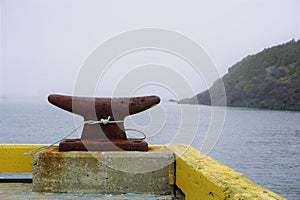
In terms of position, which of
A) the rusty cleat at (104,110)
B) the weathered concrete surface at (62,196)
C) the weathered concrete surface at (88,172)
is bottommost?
the weathered concrete surface at (62,196)

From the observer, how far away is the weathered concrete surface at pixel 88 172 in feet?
10.7

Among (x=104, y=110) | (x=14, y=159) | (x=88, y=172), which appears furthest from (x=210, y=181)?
(x=14, y=159)

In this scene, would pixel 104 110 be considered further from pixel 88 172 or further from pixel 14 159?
pixel 14 159

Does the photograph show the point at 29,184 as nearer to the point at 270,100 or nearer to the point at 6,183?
the point at 6,183

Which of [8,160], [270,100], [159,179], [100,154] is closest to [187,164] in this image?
[159,179]

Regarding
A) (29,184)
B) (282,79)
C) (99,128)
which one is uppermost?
(282,79)

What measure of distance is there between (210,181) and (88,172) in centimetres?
131

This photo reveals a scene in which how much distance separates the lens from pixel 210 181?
2.32 metres

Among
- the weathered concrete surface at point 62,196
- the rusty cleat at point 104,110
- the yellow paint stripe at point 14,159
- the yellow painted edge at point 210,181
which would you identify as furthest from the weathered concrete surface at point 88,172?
the yellow paint stripe at point 14,159

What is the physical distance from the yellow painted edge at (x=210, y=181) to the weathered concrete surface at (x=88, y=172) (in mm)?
372

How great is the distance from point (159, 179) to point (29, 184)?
4.06 ft

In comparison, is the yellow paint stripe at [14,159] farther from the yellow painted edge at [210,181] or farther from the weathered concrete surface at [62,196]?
the yellow painted edge at [210,181]

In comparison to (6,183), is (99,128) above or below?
above

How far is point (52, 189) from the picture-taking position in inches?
129
